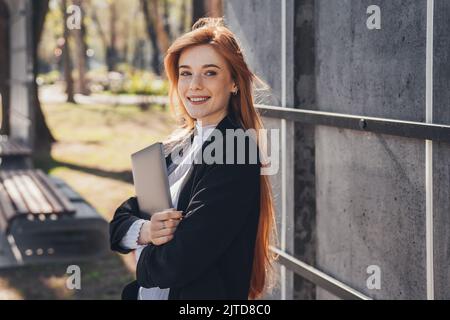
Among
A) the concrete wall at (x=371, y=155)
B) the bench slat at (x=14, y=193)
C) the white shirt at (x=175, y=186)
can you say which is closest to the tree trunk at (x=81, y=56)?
the bench slat at (x=14, y=193)

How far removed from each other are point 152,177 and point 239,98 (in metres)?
0.37

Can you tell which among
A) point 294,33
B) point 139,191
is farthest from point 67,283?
point 139,191

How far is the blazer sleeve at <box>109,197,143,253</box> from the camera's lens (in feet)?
9.22

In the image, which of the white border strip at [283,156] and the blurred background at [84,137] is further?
the blurred background at [84,137]

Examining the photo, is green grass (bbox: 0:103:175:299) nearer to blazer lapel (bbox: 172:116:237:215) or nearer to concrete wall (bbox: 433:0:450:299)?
concrete wall (bbox: 433:0:450:299)

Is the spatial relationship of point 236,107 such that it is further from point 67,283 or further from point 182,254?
point 67,283

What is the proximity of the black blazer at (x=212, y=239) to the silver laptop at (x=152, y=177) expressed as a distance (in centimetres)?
6

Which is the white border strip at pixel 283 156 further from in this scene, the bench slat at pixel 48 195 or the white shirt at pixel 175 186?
the bench slat at pixel 48 195

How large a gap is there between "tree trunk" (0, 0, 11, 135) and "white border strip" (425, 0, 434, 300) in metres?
13.5

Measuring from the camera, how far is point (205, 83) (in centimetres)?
269

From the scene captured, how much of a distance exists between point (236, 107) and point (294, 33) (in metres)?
2.52

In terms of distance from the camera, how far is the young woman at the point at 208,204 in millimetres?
2504

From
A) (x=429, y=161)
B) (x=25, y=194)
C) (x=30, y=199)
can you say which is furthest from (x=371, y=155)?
(x=25, y=194)

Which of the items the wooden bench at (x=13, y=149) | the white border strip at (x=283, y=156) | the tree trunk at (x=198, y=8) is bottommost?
the wooden bench at (x=13, y=149)
